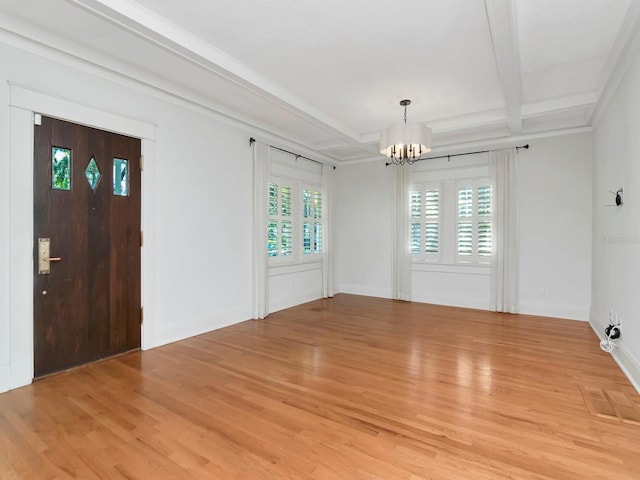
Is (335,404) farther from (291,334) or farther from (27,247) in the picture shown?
(27,247)

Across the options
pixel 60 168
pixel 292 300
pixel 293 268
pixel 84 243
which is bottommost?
pixel 292 300

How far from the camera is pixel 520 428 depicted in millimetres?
2305

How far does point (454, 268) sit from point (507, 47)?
4123 millimetres

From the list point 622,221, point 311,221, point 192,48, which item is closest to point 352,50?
point 192,48

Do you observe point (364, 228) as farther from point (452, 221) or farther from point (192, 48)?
point (192, 48)

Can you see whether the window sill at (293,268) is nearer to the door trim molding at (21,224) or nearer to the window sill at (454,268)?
the window sill at (454,268)

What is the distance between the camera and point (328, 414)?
2490 millimetres

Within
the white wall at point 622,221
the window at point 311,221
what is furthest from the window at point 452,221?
the window at point 311,221

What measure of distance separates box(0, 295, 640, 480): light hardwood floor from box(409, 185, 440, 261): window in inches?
101

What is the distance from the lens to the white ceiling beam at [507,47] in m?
2.45

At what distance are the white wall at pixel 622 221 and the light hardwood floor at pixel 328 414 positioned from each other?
0.41 metres

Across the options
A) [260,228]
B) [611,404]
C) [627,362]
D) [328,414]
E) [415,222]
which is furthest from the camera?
[415,222]

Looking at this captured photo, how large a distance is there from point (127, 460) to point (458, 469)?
6.31 ft

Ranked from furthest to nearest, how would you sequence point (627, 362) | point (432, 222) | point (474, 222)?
point (432, 222) → point (474, 222) → point (627, 362)
